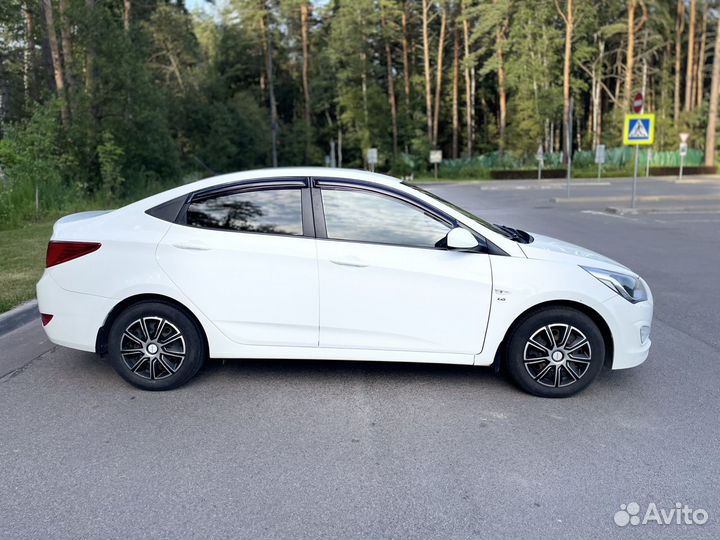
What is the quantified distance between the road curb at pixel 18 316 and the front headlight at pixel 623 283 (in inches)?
226

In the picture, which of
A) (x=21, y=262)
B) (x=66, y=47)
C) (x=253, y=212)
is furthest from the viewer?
(x=66, y=47)

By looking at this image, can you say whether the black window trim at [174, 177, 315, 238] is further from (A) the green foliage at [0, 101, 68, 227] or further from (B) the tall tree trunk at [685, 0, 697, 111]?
(B) the tall tree trunk at [685, 0, 697, 111]

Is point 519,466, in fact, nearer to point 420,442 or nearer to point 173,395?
point 420,442

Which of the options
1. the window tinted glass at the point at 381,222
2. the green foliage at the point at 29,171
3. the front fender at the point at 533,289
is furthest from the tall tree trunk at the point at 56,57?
the front fender at the point at 533,289

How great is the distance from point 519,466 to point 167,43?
53.8 meters

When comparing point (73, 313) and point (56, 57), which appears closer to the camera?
point (73, 313)

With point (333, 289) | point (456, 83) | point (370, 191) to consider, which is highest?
point (456, 83)

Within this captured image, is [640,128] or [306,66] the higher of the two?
[306,66]

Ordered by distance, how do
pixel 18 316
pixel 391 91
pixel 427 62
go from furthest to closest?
pixel 391 91 → pixel 427 62 → pixel 18 316

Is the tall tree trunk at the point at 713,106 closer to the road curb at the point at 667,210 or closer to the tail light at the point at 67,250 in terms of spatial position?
the road curb at the point at 667,210

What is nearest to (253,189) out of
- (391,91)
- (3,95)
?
(3,95)

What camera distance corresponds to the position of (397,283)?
4695 millimetres

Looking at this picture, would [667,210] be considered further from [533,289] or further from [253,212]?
[253,212]

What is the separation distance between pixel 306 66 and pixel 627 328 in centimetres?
6334
